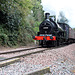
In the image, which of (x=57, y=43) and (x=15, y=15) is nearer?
(x=57, y=43)

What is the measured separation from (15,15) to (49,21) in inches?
171

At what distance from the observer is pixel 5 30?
11.7 meters

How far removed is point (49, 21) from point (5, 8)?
4663 millimetres

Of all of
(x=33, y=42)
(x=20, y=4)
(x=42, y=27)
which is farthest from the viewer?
(x=33, y=42)

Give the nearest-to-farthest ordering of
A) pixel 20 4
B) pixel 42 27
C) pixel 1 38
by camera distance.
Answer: pixel 1 38, pixel 42 27, pixel 20 4

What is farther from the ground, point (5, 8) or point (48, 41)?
point (5, 8)

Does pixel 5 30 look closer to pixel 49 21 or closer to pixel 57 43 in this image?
pixel 49 21

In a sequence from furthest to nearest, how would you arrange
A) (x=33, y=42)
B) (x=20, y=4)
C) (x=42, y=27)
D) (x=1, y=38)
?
(x=33, y=42) < (x=20, y=4) < (x=42, y=27) < (x=1, y=38)

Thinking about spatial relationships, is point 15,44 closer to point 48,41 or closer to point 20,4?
point 48,41

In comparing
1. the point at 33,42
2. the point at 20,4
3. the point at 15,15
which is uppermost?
the point at 20,4

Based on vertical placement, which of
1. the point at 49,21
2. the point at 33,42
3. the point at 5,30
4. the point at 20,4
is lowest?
the point at 33,42

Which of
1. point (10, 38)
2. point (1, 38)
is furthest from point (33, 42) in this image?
point (1, 38)

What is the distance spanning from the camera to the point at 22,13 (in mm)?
13641

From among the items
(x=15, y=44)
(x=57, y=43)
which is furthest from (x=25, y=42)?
(x=57, y=43)
